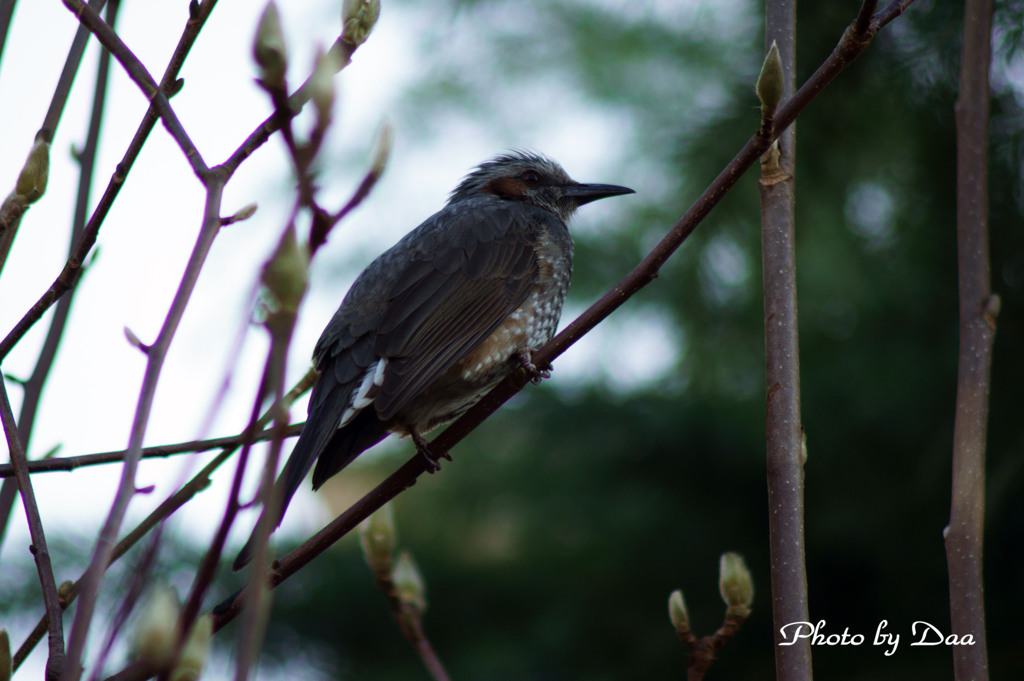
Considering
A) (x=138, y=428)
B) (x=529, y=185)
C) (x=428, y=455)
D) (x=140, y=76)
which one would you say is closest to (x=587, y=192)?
(x=529, y=185)

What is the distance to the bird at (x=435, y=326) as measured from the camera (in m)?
2.89

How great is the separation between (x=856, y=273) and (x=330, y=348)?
8.24 ft

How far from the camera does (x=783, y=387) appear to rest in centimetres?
183

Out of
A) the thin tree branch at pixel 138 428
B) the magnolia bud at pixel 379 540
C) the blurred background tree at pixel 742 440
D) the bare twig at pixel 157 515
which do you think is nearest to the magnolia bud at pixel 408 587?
the magnolia bud at pixel 379 540

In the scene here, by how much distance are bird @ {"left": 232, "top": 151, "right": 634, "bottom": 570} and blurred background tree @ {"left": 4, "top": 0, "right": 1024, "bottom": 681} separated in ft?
3.02

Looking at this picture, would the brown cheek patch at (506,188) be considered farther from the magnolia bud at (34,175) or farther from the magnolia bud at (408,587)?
the magnolia bud at (34,175)

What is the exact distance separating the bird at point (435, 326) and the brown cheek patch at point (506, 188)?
1.76ft

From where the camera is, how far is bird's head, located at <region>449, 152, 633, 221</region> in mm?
4344

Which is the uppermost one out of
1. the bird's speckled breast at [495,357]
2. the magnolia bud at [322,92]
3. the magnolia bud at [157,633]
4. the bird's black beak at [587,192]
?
the bird's black beak at [587,192]

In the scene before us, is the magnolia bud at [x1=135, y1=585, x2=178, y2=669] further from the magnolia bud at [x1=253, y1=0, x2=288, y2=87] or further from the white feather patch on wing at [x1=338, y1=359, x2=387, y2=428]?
the white feather patch on wing at [x1=338, y1=359, x2=387, y2=428]

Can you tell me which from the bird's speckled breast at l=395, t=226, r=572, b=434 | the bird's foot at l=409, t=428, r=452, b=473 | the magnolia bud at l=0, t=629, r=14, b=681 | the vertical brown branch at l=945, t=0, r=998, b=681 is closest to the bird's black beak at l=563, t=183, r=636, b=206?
the bird's speckled breast at l=395, t=226, r=572, b=434

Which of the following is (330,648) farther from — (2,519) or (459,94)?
(459,94)

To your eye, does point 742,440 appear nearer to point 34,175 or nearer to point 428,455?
Result: point 428,455

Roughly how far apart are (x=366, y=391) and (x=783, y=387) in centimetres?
142
